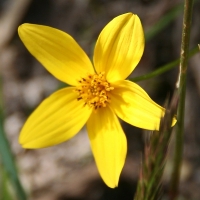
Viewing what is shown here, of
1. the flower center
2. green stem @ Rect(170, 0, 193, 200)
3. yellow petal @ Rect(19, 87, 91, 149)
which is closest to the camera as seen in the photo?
green stem @ Rect(170, 0, 193, 200)

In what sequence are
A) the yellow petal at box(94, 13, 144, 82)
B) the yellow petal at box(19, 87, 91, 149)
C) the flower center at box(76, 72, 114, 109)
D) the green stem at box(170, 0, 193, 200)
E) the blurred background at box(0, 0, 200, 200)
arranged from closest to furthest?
the green stem at box(170, 0, 193, 200) < the yellow petal at box(94, 13, 144, 82) < the yellow petal at box(19, 87, 91, 149) < the flower center at box(76, 72, 114, 109) < the blurred background at box(0, 0, 200, 200)

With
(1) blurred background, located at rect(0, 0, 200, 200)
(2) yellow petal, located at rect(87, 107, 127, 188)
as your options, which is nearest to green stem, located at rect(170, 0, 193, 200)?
(2) yellow petal, located at rect(87, 107, 127, 188)

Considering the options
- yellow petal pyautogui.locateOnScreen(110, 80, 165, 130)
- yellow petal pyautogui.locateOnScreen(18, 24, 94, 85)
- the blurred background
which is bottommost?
the blurred background

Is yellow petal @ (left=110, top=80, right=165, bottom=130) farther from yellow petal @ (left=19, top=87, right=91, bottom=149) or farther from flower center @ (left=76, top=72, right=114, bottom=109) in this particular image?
yellow petal @ (left=19, top=87, right=91, bottom=149)

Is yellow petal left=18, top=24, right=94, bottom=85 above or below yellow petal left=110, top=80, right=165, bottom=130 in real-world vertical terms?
above

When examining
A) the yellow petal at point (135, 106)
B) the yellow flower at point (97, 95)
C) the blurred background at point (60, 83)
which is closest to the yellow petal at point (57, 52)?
the yellow flower at point (97, 95)

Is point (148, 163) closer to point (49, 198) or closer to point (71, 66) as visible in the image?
point (71, 66)

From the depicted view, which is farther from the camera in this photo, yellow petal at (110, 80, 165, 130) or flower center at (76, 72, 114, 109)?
flower center at (76, 72, 114, 109)

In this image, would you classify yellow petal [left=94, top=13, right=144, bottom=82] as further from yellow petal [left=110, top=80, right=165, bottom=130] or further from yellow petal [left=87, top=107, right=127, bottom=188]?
yellow petal [left=87, top=107, right=127, bottom=188]

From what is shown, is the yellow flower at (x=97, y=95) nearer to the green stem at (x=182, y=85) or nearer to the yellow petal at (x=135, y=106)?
the yellow petal at (x=135, y=106)
